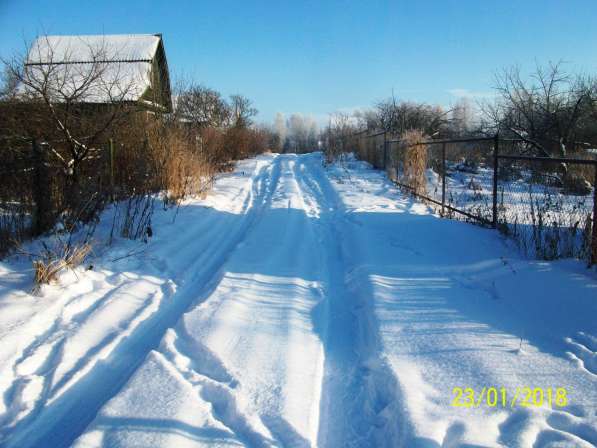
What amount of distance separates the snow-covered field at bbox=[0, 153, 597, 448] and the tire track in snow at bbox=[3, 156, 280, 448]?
0.01 m

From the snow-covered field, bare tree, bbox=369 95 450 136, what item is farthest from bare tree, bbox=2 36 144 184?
bare tree, bbox=369 95 450 136

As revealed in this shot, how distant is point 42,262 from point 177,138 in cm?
679

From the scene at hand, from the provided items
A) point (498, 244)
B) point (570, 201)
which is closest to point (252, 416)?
point (498, 244)

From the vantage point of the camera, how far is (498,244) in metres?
6.26

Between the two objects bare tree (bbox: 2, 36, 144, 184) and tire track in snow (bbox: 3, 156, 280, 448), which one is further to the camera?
bare tree (bbox: 2, 36, 144, 184)

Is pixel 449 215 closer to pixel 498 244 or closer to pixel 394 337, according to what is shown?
pixel 498 244

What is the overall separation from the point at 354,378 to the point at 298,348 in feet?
1.80

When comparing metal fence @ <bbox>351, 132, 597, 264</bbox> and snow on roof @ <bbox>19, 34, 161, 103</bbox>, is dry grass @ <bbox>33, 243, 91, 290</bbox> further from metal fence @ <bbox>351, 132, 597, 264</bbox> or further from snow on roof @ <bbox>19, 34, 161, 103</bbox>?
metal fence @ <bbox>351, 132, 597, 264</bbox>

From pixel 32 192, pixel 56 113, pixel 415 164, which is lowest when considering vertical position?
pixel 32 192

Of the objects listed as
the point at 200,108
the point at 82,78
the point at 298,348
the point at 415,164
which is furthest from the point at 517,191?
the point at 200,108

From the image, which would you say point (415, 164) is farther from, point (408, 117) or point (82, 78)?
point (408, 117)

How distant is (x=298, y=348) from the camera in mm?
3490

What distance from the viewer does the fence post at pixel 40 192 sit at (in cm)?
596

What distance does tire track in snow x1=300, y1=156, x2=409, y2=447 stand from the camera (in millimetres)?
2539
